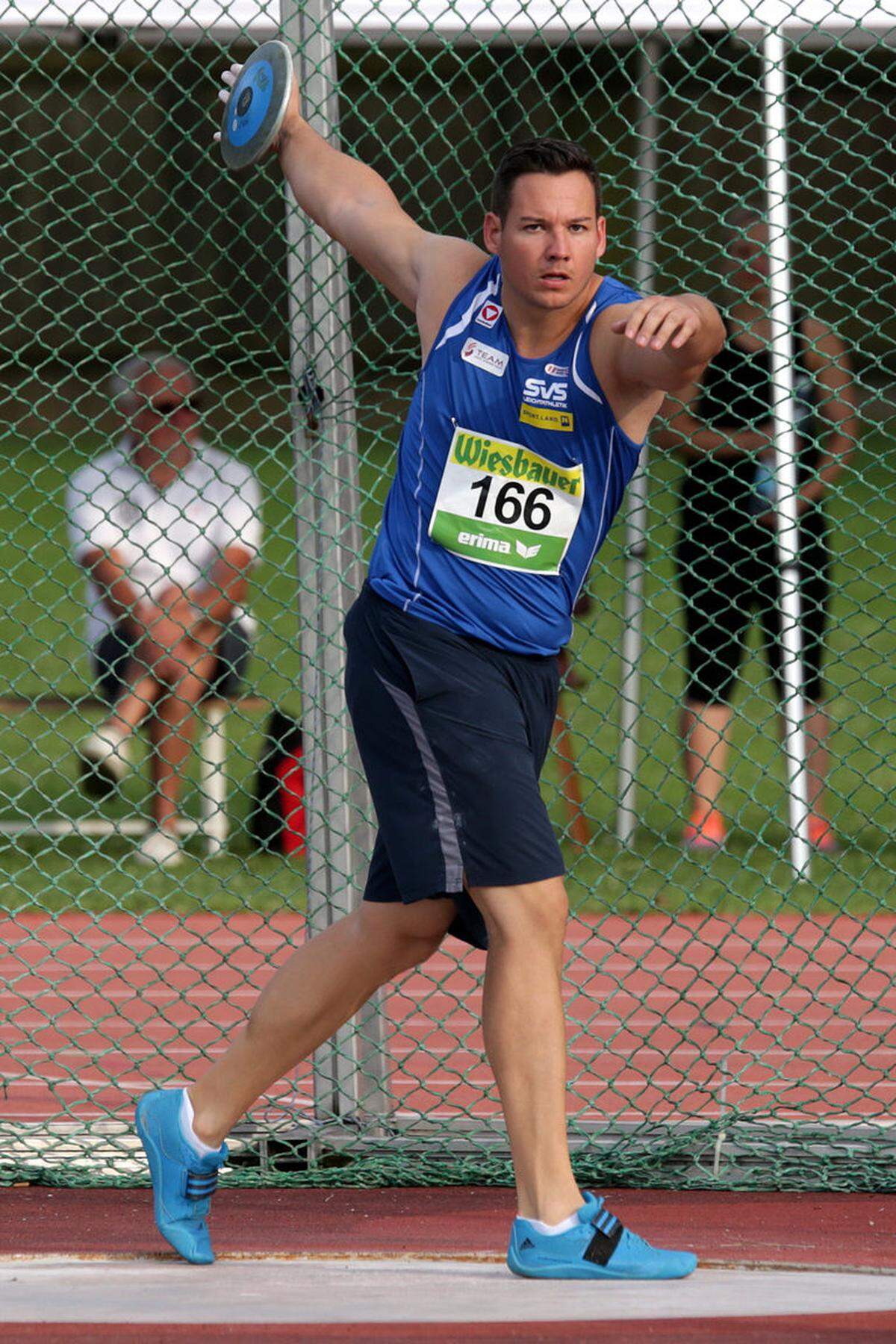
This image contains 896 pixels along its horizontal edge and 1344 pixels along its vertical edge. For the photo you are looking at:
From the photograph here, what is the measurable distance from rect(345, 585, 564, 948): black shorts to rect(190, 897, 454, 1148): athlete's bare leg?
6 cm

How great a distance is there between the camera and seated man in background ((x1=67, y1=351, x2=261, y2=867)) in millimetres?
7254

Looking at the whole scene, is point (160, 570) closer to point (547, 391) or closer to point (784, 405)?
point (784, 405)

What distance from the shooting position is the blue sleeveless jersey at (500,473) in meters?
3.33

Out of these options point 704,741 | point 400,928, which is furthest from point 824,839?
point 400,928

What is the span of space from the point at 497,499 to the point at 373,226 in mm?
643

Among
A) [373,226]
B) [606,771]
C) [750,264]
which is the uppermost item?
[750,264]

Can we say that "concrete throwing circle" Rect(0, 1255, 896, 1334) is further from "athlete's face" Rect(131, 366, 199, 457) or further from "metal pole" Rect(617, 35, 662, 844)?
"athlete's face" Rect(131, 366, 199, 457)

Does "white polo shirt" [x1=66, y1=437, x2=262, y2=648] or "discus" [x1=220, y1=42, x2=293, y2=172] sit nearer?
"discus" [x1=220, y1=42, x2=293, y2=172]

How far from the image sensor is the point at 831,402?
670cm

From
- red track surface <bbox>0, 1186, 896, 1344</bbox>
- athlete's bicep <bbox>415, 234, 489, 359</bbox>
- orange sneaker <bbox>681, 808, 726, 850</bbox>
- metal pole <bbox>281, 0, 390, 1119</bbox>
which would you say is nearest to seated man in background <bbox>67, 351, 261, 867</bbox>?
orange sneaker <bbox>681, 808, 726, 850</bbox>

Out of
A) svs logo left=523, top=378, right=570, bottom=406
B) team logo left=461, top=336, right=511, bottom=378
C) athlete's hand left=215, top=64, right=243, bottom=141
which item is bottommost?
svs logo left=523, top=378, right=570, bottom=406

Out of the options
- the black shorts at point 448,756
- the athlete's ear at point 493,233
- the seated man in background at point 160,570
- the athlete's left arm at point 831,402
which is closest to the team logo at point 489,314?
the athlete's ear at point 493,233

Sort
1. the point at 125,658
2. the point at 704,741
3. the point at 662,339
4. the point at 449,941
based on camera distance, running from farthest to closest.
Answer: the point at 125,658 < the point at 704,741 < the point at 449,941 < the point at 662,339

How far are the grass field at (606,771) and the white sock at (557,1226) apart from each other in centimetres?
161
